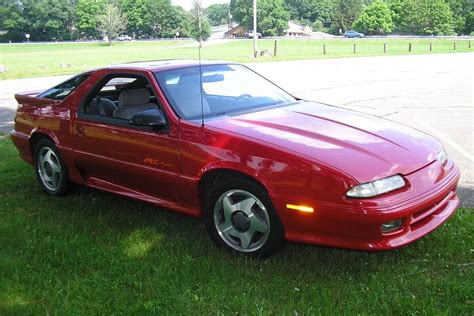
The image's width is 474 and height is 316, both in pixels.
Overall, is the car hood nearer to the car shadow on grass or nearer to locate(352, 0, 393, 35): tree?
the car shadow on grass

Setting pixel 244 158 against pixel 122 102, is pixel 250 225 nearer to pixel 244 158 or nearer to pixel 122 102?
pixel 244 158

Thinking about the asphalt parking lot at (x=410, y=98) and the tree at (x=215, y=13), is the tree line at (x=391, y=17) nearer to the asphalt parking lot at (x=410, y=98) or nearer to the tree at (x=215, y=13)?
the tree at (x=215, y=13)

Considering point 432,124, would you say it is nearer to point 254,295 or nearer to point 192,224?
point 192,224

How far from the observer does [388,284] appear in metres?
3.20

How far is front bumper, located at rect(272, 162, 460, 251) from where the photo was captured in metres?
3.07

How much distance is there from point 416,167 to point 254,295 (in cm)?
139

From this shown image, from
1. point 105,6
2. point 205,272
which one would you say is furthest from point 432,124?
point 105,6

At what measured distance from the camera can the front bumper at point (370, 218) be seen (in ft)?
10.1

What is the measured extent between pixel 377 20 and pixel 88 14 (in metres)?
69.4

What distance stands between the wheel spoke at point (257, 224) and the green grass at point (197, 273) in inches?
9.0

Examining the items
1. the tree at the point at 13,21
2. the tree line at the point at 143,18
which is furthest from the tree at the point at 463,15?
the tree at the point at 13,21

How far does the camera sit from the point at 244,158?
3.47 meters

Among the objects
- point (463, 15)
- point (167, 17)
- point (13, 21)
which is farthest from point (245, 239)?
point (463, 15)

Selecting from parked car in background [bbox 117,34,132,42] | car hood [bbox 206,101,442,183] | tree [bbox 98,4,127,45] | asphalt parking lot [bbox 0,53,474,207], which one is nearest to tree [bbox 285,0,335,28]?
parked car in background [bbox 117,34,132,42]
